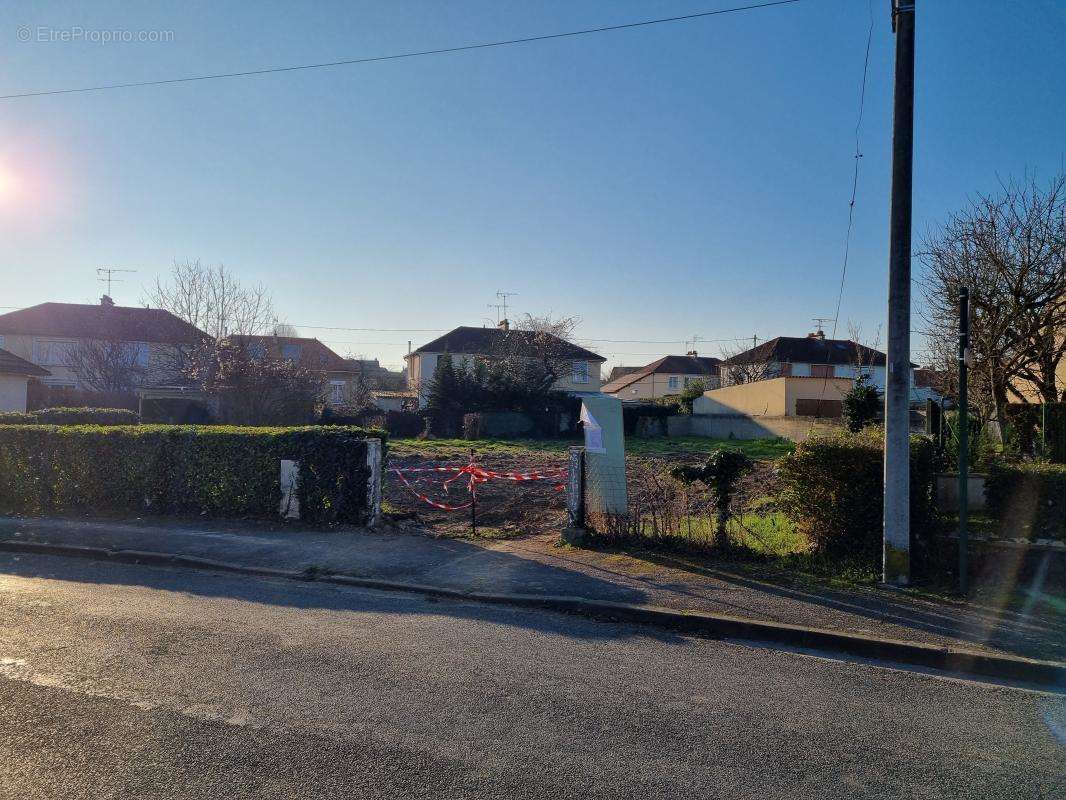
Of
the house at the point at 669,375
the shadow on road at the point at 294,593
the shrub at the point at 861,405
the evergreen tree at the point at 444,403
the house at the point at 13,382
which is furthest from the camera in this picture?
the house at the point at 669,375

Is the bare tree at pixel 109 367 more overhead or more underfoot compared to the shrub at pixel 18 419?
more overhead

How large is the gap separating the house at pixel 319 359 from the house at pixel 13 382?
7.17 m

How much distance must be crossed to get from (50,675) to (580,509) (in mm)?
6298

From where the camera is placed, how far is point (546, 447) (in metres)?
30.0

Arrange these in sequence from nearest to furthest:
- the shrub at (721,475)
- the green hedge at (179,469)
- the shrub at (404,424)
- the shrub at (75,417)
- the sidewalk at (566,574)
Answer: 1. the sidewalk at (566,574)
2. the shrub at (721,475)
3. the green hedge at (179,469)
4. the shrub at (75,417)
5. the shrub at (404,424)

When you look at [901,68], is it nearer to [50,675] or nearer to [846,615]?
[846,615]

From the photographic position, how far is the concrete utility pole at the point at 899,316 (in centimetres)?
755

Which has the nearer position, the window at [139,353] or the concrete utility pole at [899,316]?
the concrete utility pole at [899,316]

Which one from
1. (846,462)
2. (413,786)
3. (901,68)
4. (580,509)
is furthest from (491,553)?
(901,68)

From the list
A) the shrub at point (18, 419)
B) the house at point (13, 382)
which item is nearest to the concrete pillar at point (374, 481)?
the shrub at point (18, 419)

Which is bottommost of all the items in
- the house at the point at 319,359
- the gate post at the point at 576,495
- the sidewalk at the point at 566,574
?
the sidewalk at the point at 566,574

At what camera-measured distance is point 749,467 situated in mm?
8844

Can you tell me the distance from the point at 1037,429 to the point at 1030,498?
6.24 meters

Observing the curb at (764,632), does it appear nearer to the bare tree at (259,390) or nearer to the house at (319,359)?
the bare tree at (259,390)
